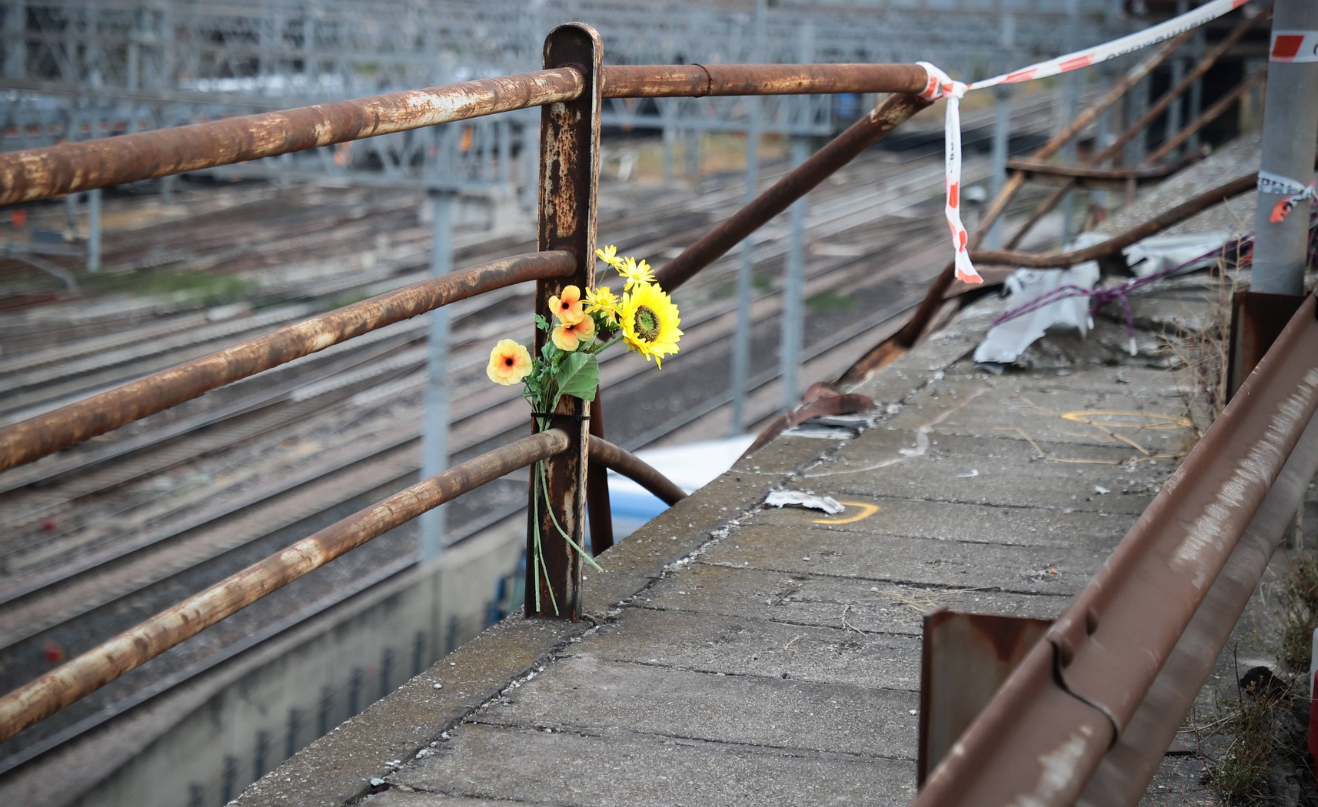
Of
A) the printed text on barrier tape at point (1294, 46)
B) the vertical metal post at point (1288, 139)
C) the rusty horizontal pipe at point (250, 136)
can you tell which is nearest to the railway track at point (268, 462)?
the rusty horizontal pipe at point (250, 136)

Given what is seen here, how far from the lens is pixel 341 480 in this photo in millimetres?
16359

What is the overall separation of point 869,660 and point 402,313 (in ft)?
4.11

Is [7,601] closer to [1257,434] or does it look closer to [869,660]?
[869,660]

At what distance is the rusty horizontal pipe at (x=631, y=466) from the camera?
3.06 m

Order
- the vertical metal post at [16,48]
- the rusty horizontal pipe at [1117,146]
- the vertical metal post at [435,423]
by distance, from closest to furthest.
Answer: the rusty horizontal pipe at [1117,146], the vertical metal post at [435,423], the vertical metal post at [16,48]

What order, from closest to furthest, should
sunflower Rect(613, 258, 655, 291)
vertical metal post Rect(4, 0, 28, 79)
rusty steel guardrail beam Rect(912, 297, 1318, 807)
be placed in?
rusty steel guardrail beam Rect(912, 297, 1318, 807)
sunflower Rect(613, 258, 655, 291)
vertical metal post Rect(4, 0, 28, 79)

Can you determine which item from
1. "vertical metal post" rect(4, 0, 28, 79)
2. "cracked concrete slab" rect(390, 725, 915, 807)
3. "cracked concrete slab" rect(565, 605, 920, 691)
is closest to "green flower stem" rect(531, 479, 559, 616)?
"cracked concrete slab" rect(565, 605, 920, 691)

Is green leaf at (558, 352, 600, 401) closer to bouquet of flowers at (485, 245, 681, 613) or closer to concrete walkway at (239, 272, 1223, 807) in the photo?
bouquet of flowers at (485, 245, 681, 613)

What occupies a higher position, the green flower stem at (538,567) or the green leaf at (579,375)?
the green leaf at (579,375)

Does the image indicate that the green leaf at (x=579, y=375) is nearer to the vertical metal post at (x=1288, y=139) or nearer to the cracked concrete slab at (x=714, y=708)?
the cracked concrete slab at (x=714, y=708)

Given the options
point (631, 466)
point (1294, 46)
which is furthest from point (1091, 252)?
point (631, 466)

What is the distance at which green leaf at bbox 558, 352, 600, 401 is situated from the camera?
261cm

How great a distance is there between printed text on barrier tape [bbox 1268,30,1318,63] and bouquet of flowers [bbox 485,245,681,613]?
184 cm

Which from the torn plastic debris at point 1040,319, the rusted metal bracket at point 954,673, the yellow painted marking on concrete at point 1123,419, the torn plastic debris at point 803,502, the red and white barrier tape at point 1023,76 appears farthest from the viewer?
the torn plastic debris at point 1040,319
